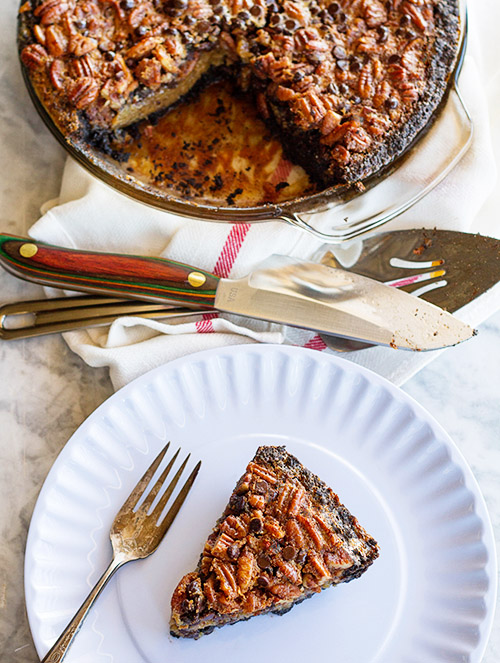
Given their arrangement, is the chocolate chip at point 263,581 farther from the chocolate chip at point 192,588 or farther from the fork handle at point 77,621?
the fork handle at point 77,621

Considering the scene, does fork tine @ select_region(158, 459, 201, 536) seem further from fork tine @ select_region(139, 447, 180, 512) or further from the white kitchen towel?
the white kitchen towel

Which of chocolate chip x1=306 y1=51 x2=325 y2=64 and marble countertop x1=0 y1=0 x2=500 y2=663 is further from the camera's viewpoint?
chocolate chip x1=306 y1=51 x2=325 y2=64

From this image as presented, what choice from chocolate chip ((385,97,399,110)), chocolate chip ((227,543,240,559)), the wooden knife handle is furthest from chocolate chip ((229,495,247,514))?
chocolate chip ((385,97,399,110))

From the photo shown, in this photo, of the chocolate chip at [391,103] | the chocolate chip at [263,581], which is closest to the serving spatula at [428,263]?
the chocolate chip at [391,103]

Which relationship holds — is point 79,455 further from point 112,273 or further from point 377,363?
point 377,363

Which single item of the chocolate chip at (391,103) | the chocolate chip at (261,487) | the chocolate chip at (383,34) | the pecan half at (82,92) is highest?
the chocolate chip at (383,34)

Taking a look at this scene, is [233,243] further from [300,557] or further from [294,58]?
[300,557]
